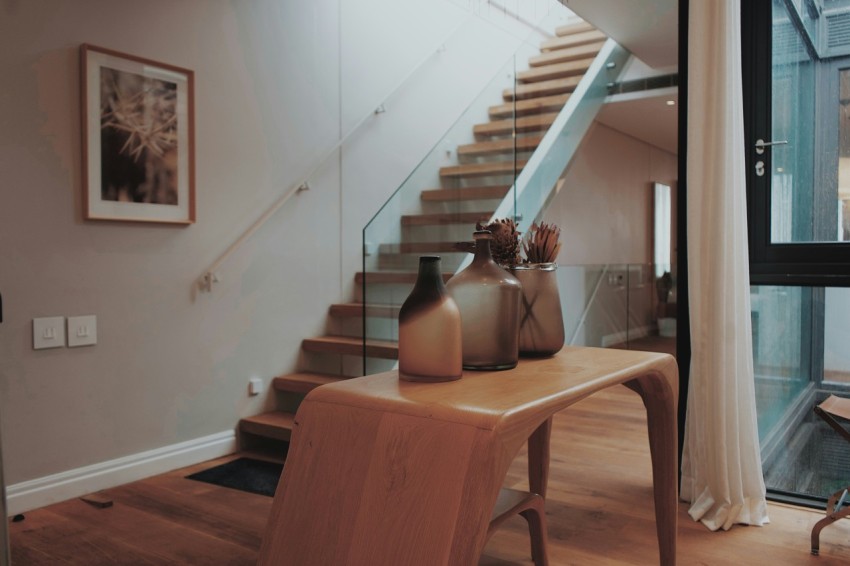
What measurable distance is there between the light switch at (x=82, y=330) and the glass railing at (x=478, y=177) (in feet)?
4.20

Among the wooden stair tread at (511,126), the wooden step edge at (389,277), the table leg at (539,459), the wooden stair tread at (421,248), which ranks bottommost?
the table leg at (539,459)

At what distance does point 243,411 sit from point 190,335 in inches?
22.4

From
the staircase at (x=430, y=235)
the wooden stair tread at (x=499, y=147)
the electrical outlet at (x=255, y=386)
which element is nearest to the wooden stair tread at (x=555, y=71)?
the staircase at (x=430, y=235)

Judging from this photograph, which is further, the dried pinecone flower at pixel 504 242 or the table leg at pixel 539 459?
the table leg at pixel 539 459

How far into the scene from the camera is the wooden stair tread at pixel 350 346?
3734 mm

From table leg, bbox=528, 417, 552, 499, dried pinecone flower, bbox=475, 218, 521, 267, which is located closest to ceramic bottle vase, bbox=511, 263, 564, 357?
dried pinecone flower, bbox=475, 218, 521, 267

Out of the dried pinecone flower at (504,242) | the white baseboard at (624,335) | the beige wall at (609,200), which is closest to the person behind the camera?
the dried pinecone flower at (504,242)

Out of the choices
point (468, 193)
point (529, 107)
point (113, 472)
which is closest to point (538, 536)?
point (113, 472)

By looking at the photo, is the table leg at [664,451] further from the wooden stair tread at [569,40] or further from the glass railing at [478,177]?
the wooden stair tread at [569,40]

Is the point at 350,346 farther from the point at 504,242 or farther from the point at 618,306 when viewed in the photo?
the point at 618,306

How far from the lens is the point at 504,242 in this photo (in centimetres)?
187

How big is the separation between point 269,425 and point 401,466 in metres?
2.59

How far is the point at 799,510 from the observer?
9.32ft

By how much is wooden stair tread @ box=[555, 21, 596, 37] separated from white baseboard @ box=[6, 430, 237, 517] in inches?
175
